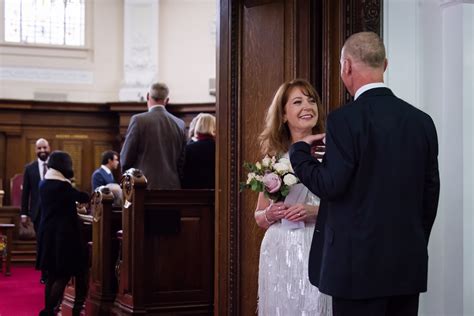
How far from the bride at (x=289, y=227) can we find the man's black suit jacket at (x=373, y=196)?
2.36ft

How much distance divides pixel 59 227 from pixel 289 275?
10.3ft

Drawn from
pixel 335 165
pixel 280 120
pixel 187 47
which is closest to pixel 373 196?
pixel 335 165

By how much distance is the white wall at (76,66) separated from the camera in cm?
1348

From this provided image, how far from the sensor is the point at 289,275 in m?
3.66

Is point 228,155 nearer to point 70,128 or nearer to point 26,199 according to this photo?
point 26,199

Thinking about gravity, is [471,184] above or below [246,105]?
below

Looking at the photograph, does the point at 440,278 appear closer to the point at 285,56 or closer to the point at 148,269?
the point at 285,56

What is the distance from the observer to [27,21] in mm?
13812

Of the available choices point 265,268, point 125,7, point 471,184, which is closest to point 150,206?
point 265,268

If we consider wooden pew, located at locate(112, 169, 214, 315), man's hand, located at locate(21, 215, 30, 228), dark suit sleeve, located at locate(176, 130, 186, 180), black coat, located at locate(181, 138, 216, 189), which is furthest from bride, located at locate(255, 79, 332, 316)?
man's hand, located at locate(21, 215, 30, 228)

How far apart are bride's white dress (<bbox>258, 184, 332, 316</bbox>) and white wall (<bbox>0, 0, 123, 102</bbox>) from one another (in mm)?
10201

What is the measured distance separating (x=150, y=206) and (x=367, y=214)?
10.3 feet

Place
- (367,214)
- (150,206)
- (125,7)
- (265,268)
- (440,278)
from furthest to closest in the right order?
(125,7) → (150,206) → (440,278) → (265,268) → (367,214)

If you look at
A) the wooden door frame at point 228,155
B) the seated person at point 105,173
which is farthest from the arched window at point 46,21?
the wooden door frame at point 228,155
